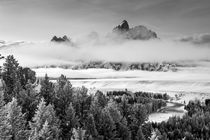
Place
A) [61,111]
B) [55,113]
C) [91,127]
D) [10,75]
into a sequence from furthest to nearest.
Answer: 1. [10,75]
2. [61,111]
3. [91,127]
4. [55,113]

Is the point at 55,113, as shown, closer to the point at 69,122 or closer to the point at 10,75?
the point at 69,122

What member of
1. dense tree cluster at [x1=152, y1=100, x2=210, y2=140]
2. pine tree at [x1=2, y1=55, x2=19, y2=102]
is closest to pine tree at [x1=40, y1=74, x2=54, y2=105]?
pine tree at [x1=2, y1=55, x2=19, y2=102]

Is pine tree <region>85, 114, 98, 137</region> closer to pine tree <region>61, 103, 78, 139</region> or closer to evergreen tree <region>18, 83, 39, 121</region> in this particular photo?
pine tree <region>61, 103, 78, 139</region>

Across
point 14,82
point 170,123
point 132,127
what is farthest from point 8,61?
point 170,123

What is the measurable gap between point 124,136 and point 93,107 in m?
13.3

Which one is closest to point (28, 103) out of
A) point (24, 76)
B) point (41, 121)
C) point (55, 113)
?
point (55, 113)

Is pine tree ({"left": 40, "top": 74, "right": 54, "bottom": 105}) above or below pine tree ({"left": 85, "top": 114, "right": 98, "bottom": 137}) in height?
above

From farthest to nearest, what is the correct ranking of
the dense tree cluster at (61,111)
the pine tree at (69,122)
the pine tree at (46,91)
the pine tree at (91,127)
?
the pine tree at (46,91)
the pine tree at (91,127)
the pine tree at (69,122)
the dense tree cluster at (61,111)

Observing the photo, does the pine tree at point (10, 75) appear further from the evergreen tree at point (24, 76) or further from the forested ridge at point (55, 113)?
the evergreen tree at point (24, 76)

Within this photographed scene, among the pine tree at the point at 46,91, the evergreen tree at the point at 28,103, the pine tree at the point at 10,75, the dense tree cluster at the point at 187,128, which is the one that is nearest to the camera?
the evergreen tree at the point at 28,103

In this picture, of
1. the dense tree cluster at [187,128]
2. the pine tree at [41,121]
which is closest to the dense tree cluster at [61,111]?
the pine tree at [41,121]

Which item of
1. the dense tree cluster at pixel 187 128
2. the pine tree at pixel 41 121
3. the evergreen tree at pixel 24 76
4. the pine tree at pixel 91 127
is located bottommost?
the dense tree cluster at pixel 187 128

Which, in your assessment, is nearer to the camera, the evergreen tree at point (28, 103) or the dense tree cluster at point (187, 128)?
the evergreen tree at point (28, 103)

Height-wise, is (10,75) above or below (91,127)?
above
